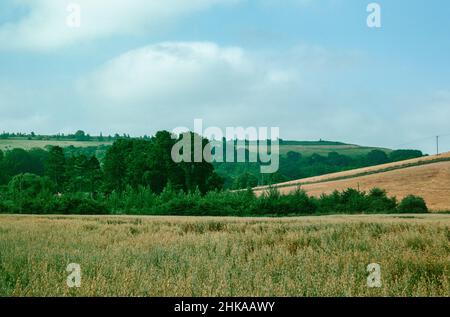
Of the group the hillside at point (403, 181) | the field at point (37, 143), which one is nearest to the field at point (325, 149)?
the hillside at point (403, 181)

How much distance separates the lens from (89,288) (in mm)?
8312

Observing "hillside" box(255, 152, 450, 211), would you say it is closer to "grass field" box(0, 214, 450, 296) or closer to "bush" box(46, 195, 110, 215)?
"bush" box(46, 195, 110, 215)

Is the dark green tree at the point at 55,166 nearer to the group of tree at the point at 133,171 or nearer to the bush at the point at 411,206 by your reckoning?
the group of tree at the point at 133,171

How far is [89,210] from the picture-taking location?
5288 centimetres

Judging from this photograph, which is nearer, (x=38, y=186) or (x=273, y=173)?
(x=38, y=186)

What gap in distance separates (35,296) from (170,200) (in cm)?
4738

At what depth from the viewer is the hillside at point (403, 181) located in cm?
7894

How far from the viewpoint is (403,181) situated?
87.1 m

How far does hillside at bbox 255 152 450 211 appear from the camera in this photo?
78938 millimetres

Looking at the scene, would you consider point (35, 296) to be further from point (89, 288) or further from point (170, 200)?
point (170, 200)
